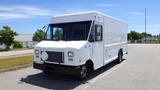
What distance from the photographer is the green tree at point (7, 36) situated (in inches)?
1467

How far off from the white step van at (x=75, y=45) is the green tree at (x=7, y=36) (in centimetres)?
2992

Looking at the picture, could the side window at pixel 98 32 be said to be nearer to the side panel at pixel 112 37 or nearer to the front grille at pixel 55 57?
the side panel at pixel 112 37

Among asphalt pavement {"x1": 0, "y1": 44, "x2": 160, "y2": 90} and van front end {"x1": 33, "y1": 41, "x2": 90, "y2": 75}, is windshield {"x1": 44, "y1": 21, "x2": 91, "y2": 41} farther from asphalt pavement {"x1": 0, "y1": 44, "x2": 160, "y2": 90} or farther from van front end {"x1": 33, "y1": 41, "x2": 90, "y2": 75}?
asphalt pavement {"x1": 0, "y1": 44, "x2": 160, "y2": 90}

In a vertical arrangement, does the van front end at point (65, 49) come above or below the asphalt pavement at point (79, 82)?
above

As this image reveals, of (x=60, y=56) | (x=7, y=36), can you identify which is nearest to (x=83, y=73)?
(x=60, y=56)

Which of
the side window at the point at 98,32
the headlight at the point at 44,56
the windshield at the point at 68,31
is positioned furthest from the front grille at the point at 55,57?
the side window at the point at 98,32

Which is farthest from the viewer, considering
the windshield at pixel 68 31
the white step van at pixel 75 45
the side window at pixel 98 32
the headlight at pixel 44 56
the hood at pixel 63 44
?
the side window at pixel 98 32

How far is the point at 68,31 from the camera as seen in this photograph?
920cm

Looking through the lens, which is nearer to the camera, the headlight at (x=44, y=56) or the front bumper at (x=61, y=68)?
the front bumper at (x=61, y=68)

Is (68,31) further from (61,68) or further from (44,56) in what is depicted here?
(61,68)

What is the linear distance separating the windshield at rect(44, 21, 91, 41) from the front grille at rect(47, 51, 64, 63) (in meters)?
1.07

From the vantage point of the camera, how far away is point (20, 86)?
7590 mm

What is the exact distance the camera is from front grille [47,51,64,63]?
804 centimetres

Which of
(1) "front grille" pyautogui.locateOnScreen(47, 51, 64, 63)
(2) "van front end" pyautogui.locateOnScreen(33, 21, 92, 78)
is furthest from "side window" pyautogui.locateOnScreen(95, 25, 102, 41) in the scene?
(1) "front grille" pyautogui.locateOnScreen(47, 51, 64, 63)
